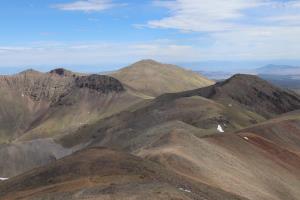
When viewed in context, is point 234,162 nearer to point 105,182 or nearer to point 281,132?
point 105,182

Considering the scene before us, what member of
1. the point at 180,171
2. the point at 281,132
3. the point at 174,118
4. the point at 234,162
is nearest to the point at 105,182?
the point at 180,171

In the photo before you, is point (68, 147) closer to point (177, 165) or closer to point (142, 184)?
point (177, 165)

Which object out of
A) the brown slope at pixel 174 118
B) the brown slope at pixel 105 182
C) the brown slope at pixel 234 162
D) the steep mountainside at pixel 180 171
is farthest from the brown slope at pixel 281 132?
the brown slope at pixel 105 182

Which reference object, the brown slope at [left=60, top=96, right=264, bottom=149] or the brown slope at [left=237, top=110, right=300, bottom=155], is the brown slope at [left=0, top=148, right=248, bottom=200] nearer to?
the brown slope at [left=237, top=110, right=300, bottom=155]

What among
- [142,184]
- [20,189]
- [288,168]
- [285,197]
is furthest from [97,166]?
[288,168]

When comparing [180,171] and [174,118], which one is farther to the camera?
[174,118]

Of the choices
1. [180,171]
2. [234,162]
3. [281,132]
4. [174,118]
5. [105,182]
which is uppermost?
[105,182]

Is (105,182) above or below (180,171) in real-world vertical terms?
above

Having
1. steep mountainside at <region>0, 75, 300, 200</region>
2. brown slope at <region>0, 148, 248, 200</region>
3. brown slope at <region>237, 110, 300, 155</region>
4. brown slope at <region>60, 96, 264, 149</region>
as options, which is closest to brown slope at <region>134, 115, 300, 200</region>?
steep mountainside at <region>0, 75, 300, 200</region>

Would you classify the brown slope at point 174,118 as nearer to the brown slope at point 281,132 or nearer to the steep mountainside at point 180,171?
the brown slope at point 281,132
